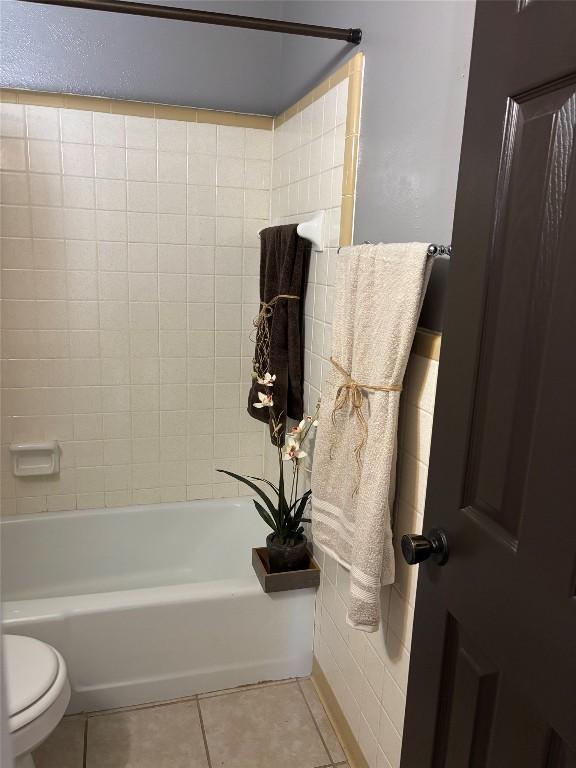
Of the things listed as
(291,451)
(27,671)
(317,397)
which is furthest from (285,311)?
(27,671)

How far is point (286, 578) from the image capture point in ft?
6.54

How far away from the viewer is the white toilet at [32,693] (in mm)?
1431

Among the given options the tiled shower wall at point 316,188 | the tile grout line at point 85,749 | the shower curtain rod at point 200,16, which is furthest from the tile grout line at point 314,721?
the shower curtain rod at point 200,16

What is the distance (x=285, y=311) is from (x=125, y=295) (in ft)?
2.31

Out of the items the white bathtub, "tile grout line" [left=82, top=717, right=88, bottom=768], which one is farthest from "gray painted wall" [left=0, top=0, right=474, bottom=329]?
"tile grout line" [left=82, top=717, right=88, bottom=768]

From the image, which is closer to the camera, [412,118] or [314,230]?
[412,118]

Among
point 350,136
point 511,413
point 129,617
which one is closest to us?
point 511,413

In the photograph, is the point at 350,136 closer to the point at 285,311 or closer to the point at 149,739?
the point at 285,311

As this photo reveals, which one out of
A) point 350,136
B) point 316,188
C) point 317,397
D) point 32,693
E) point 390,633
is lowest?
point 32,693

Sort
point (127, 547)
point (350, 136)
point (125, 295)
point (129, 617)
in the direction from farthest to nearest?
point (127, 547) → point (125, 295) → point (129, 617) → point (350, 136)

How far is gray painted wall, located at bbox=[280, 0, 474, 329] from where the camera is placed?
1.21 metres

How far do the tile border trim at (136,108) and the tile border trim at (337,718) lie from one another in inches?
80.3

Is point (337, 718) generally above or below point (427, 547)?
below

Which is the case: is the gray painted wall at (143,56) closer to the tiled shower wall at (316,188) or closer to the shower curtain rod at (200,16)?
the tiled shower wall at (316,188)
